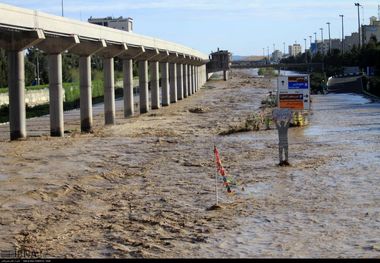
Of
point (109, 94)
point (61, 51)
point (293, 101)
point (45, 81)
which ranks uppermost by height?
point (61, 51)

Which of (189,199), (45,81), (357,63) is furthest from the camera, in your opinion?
(357,63)

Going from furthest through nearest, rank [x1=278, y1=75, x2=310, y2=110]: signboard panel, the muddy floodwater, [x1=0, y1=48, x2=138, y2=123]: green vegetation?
[x1=0, y1=48, x2=138, y2=123]: green vegetation, [x1=278, y1=75, x2=310, y2=110]: signboard panel, the muddy floodwater

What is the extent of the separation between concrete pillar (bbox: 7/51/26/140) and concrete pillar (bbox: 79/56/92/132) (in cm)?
825

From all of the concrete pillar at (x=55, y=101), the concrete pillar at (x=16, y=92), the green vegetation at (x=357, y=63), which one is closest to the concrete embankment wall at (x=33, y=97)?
the concrete pillar at (x=55, y=101)

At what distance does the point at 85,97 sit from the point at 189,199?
27712mm

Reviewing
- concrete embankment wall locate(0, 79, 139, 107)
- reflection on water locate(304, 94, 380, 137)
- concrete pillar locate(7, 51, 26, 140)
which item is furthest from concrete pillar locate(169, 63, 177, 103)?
concrete pillar locate(7, 51, 26, 140)

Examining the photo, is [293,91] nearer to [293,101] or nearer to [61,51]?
[293,101]

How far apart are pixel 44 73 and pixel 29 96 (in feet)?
136

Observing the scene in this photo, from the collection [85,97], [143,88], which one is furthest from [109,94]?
[143,88]

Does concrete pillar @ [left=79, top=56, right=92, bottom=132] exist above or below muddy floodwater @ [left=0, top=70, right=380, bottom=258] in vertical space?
above

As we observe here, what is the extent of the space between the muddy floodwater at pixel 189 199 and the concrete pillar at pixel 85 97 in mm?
11183

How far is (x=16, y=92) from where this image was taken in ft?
111

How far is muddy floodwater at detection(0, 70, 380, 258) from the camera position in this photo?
11.6 metres

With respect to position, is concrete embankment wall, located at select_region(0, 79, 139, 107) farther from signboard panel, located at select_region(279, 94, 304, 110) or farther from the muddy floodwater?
the muddy floodwater
